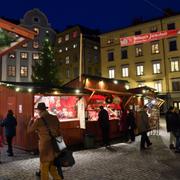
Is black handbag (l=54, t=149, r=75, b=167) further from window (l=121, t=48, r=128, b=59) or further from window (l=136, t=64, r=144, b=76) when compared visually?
window (l=121, t=48, r=128, b=59)

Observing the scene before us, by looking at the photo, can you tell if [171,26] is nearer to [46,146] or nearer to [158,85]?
[158,85]

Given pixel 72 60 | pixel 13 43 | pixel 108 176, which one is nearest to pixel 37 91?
pixel 13 43

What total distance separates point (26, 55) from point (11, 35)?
1474 inches

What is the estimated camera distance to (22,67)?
141ft

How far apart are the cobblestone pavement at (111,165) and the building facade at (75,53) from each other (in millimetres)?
34689

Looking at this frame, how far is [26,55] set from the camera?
4394 cm

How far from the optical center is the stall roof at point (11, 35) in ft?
23.6

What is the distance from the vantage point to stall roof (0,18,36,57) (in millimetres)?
7195

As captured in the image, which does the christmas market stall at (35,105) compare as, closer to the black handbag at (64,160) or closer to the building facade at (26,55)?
the black handbag at (64,160)

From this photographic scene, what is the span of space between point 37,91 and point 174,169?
6.55m

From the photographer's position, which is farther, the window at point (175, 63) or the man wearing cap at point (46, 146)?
the window at point (175, 63)

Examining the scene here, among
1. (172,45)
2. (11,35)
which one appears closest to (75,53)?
(172,45)

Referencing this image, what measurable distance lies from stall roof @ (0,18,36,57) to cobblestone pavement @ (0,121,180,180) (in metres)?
3.90

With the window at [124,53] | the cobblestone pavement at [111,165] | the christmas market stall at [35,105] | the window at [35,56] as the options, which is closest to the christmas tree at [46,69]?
the window at [35,56]
